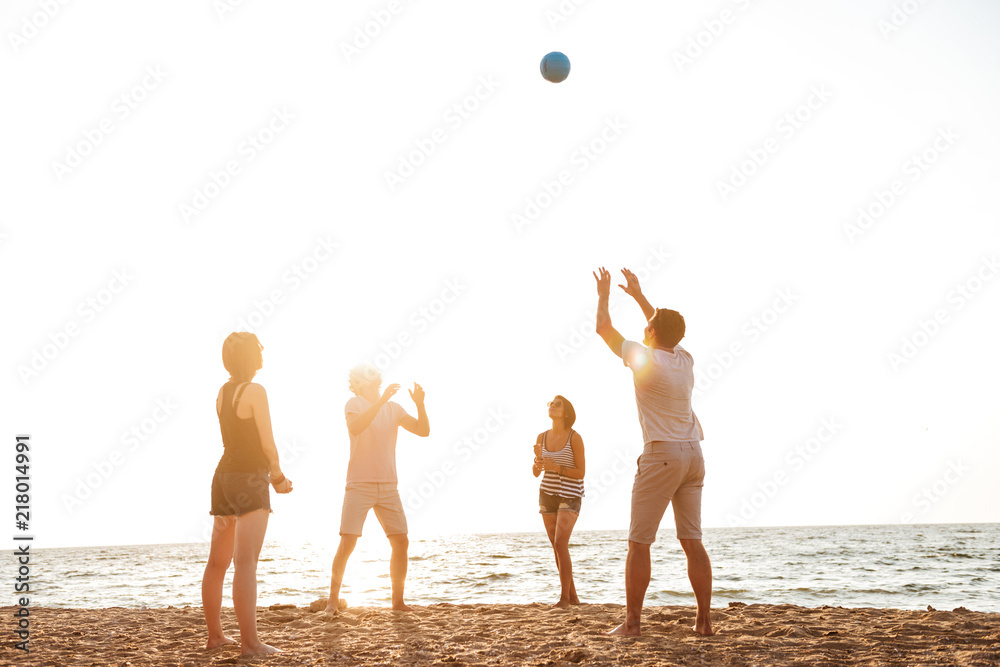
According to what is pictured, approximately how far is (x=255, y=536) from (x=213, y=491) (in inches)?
16.1

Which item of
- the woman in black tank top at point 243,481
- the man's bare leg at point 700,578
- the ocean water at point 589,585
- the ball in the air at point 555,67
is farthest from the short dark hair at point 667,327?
the ball in the air at point 555,67

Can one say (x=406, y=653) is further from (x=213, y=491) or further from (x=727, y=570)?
(x=727, y=570)

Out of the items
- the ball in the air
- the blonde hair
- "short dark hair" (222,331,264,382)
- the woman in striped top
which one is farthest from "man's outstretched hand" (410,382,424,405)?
the ball in the air

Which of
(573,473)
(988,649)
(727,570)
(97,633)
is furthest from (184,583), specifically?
(988,649)

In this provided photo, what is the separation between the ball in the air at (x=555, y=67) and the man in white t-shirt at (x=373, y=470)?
203 inches

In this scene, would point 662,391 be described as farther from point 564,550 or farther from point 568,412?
point 564,550

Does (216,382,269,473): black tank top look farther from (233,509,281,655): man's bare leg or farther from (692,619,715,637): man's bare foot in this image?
(692,619,715,637): man's bare foot

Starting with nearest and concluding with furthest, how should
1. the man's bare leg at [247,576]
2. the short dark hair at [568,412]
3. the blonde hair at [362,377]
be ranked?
the man's bare leg at [247,576] → the blonde hair at [362,377] → the short dark hair at [568,412]

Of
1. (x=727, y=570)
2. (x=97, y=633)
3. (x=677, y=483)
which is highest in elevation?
(x=677, y=483)

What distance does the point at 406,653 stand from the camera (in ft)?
15.9

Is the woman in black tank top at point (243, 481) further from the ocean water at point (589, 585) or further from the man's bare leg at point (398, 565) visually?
the ocean water at point (589, 585)

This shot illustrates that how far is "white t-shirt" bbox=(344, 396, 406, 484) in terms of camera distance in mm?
6469

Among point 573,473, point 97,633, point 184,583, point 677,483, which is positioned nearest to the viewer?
point 677,483

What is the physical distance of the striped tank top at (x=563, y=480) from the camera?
7.21 metres
